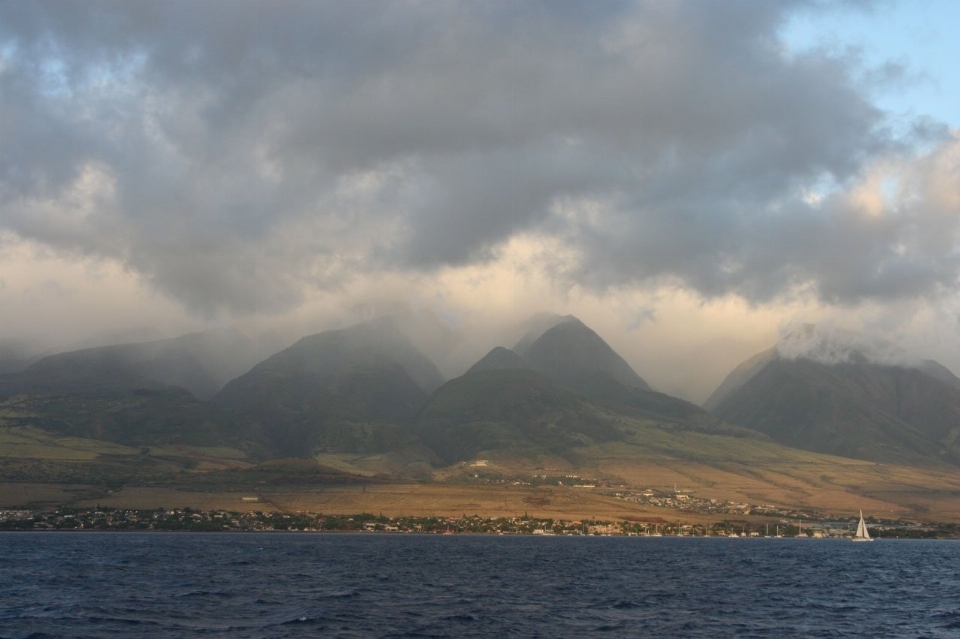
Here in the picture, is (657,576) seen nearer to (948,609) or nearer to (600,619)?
(948,609)

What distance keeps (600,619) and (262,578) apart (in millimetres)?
64126

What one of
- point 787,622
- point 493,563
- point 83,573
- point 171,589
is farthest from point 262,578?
point 787,622

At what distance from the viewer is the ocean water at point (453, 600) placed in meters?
93.2

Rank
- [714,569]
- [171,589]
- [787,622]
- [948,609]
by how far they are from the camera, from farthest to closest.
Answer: [714,569], [171,589], [948,609], [787,622]

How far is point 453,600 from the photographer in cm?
11906

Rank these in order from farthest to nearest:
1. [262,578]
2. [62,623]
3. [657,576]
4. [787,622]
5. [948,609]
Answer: [657,576]
[262,578]
[948,609]
[787,622]
[62,623]

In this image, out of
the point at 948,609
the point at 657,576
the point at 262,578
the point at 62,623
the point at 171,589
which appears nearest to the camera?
the point at 62,623

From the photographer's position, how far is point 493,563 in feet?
633

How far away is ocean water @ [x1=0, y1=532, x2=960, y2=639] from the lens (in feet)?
306

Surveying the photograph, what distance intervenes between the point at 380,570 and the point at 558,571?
31982 millimetres

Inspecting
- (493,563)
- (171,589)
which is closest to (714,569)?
(493,563)

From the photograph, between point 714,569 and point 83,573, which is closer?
point 83,573

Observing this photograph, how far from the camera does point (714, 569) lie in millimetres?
183000

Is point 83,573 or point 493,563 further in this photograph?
point 493,563
